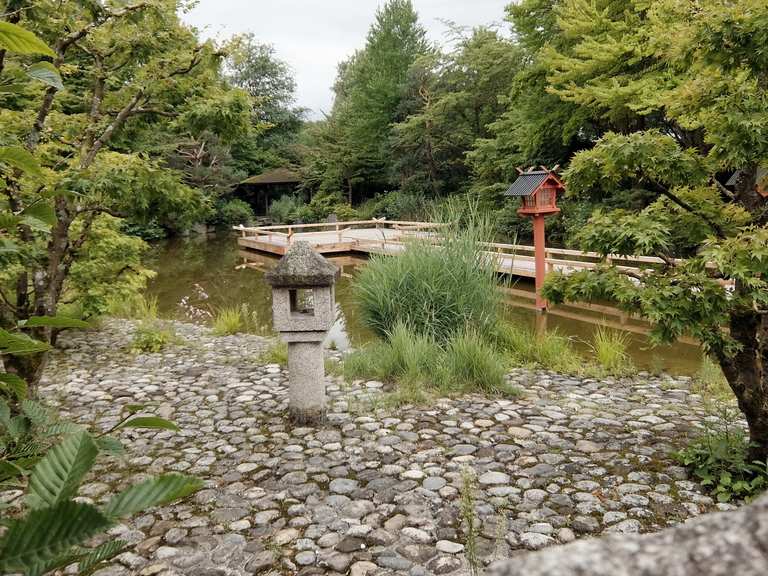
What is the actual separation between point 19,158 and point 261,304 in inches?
396

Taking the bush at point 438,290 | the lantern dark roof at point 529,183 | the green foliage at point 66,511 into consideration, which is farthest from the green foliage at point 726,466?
the lantern dark roof at point 529,183

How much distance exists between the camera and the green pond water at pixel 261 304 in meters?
6.75

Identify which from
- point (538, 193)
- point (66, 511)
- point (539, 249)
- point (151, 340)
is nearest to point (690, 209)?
point (66, 511)

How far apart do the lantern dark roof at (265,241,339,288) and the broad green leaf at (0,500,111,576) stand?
3522 millimetres

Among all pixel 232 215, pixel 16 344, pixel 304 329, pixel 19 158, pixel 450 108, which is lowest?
pixel 304 329

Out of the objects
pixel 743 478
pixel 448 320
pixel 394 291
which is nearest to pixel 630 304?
pixel 743 478

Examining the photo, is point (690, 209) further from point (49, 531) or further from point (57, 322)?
point (49, 531)

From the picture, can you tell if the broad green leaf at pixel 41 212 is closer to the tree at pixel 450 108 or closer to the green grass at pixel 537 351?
the green grass at pixel 537 351

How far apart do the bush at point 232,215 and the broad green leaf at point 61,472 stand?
2733cm

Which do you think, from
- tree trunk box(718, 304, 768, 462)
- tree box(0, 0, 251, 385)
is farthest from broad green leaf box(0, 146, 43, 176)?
tree trunk box(718, 304, 768, 462)

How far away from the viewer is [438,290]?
19.3ft

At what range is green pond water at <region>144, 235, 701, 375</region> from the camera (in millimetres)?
6754

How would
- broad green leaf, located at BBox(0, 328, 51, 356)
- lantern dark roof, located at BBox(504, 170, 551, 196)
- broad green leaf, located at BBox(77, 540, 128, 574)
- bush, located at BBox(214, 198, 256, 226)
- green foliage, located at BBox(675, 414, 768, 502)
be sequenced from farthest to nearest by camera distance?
bush, located at BBox(214, 198, 256, 226), lantern dark roof, located at BBox(504, 170, 551, 196), green foliage, located at BBox(675, 414, 768, 502), broad green leaf, located at BBox(0, 328, 51, 356), broad green leaf, located at BBox(77, 540, 128, 574)

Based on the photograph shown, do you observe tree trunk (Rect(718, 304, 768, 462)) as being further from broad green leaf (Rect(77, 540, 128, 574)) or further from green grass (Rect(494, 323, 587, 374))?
broad green leaf (Rect(77, 540, 128, 574))
